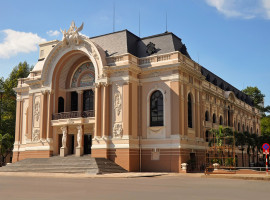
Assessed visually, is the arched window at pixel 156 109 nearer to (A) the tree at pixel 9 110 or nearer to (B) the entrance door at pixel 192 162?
(B) the entrance door at pixel 192 162

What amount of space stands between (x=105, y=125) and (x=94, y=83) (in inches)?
182

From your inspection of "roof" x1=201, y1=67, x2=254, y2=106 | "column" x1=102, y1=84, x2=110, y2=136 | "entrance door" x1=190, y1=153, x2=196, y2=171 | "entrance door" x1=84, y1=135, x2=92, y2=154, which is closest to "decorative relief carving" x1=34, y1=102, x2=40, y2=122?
"entrance door" x1=84, y1=135, x2=92, y2=154

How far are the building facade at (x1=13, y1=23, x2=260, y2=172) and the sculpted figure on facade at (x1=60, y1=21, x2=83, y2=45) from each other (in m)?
0.11

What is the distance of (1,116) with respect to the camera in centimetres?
5797

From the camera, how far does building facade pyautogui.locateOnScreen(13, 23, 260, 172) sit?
33.7m

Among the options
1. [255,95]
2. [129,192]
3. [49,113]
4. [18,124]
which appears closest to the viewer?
[129,192]

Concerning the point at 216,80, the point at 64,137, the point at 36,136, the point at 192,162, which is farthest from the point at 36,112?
the point at 216,80

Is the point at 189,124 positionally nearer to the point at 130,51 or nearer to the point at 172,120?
the point at 172,120

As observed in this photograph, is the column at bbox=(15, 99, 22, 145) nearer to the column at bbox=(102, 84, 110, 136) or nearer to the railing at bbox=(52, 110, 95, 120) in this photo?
the railing at bbox=(52, 110, 95, 120)

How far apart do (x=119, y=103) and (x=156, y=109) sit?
12.1 ft

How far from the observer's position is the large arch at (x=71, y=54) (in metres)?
35.9

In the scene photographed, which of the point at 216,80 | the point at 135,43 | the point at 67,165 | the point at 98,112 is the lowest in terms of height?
the point at 67,165

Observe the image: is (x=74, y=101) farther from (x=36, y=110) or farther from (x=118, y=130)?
(x=118, y=130)

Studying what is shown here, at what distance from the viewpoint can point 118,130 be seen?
3391cm
